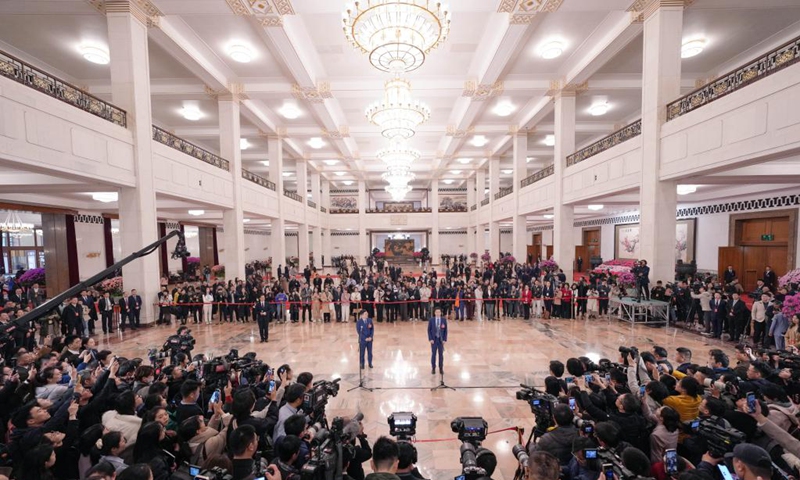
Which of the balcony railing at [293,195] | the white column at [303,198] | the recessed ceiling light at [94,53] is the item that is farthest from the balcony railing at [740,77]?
the white column at [303,198]

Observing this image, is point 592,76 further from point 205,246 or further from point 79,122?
point 205,246

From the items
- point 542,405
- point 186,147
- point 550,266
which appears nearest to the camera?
point 542,405

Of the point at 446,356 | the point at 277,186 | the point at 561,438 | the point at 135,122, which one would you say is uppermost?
the point at 135,122

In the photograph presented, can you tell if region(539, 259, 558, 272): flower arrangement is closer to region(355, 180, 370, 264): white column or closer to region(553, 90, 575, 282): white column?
region(553, 90, 575, 282): white column

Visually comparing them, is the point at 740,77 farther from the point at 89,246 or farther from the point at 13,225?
the point at 13,225

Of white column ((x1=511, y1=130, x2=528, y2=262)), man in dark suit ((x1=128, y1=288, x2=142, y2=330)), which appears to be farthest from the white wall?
white column ((x1=511, y1=130, x2=528, y2=262))

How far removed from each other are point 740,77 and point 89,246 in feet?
75.1

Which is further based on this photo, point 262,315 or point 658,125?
point 658,125

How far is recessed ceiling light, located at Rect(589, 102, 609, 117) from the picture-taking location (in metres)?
14.3

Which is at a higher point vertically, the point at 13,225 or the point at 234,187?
the point at 234,187

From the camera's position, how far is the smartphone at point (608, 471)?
83.7 inches

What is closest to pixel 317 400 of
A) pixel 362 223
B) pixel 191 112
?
pixel 191 112

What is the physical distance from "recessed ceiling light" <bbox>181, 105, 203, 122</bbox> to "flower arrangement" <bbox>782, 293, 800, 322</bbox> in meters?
18.7

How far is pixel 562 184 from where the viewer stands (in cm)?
1350
